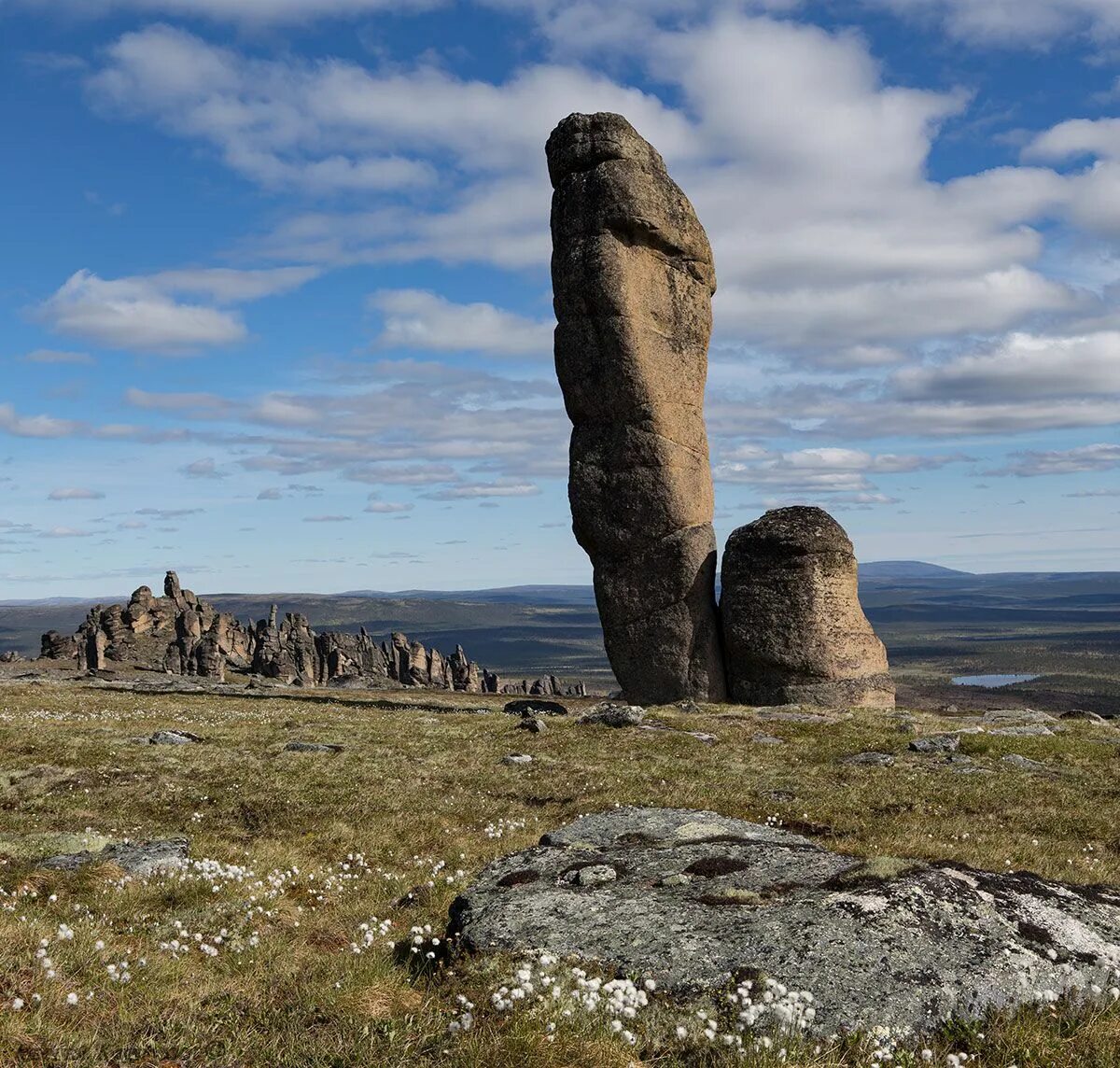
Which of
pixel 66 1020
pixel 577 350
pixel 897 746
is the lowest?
pixel 897 746

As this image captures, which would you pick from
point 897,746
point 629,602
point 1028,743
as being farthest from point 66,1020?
point 629,602

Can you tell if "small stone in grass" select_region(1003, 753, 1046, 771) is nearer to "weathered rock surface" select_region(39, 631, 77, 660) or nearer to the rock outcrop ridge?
the rock outcrop ridge

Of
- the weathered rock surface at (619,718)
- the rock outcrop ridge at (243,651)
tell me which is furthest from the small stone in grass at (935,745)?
the rock outcrop ridge at (243,651)

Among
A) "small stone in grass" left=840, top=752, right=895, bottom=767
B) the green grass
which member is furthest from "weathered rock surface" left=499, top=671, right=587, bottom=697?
"small stone in grass" left=840, top=752, right=895, bottom=767

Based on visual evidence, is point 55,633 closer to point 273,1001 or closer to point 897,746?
point 897,746

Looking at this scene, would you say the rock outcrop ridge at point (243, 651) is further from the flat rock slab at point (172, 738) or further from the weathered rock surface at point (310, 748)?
the weathered rock surface at point (310, 748)

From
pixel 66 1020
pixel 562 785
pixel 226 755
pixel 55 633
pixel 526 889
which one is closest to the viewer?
pixel 66 1020

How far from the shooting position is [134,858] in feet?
52.6

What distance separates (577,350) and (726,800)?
30.7 m

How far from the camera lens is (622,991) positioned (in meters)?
8.86

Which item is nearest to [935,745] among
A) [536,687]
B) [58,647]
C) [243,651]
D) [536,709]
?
[536,709]

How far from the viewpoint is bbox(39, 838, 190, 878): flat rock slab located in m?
15.6

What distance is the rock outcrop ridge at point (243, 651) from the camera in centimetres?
12294

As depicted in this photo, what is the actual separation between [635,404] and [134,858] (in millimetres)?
36827
